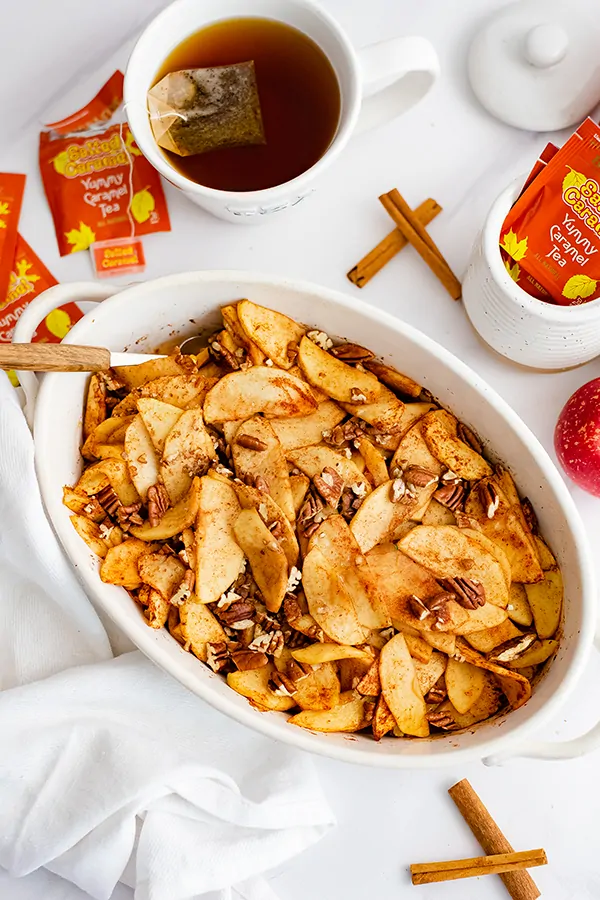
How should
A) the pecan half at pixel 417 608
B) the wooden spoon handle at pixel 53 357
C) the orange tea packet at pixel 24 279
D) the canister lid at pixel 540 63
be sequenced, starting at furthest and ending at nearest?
the orange tea packet at pixel 24 279 → the canister lid at pixel 540 63 → the pecan half at pixel 417 608 → the wooden spoon handle at pixel 53 357

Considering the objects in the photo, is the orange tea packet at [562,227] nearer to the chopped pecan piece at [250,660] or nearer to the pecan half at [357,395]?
the pecan half at [357,395]

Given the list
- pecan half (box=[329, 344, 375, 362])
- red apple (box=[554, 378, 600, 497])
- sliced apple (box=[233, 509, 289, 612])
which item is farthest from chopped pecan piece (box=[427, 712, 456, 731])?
pecan half (box=[329, 344, 375, 362])

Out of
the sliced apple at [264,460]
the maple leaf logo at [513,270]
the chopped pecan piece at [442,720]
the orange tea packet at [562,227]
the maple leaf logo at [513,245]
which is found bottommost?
the chopped pecan piece at [442,720]

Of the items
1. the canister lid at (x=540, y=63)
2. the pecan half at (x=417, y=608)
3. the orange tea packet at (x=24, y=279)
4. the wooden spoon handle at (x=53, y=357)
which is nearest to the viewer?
the wooden spoon handle at (x=53, y=357)

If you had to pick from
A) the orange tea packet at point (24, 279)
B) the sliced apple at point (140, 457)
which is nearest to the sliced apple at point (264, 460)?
the sliced apple at point (140, 457)

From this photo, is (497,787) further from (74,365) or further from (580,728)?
(74,365)

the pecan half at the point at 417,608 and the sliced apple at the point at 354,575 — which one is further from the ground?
the pecan half at the point at 417,608

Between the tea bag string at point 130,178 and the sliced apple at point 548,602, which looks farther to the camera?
the tea bag string at point 130,178

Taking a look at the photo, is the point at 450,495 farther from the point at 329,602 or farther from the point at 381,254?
the point at 381,254
